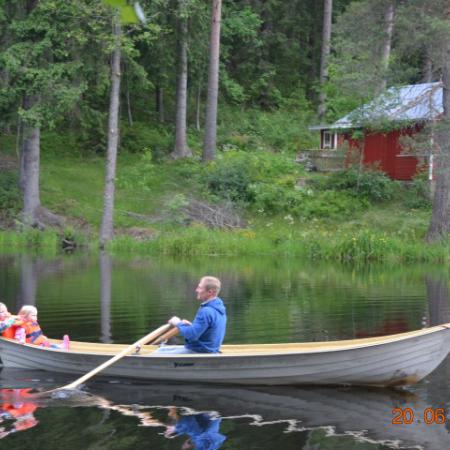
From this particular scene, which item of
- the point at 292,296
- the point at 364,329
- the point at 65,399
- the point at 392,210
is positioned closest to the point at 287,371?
the point at 65,399

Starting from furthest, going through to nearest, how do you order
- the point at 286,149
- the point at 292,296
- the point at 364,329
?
1. the point at 286,149
2. the point at 292,296
3. the point at 364,329

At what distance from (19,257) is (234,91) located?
65.1 feet

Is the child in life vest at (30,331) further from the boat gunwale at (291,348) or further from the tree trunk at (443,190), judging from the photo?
the tree trunk at (443,190)

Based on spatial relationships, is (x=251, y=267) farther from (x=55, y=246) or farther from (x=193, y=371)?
(x=193, y=371)

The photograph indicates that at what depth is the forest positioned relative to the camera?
29.3m

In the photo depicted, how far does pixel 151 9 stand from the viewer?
33469 mm

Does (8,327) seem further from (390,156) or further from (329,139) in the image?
(329,139)

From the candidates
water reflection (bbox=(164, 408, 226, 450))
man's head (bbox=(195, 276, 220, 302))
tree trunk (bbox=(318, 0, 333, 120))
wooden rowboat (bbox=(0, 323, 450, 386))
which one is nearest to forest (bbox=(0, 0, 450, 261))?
tree trunk (bbox=(318, 0, 333, 120))

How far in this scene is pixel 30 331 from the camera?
12312mm

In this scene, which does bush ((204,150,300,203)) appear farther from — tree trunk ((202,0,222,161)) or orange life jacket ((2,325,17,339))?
orange life jacket ((2,325,17,339))

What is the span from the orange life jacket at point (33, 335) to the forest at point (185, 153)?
14822 millimetres

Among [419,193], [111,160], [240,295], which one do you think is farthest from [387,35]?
[240,295]
